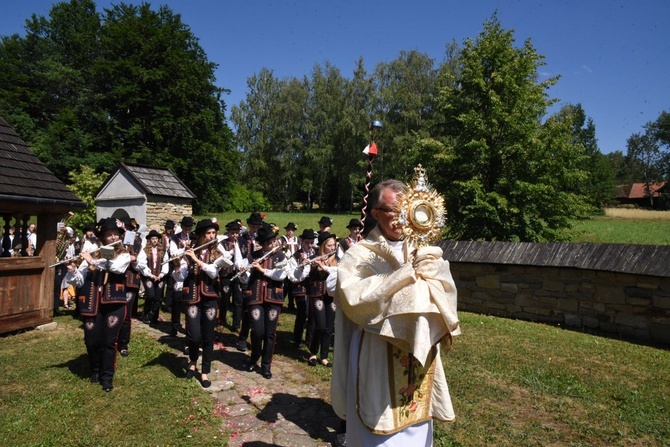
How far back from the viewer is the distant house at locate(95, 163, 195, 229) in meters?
18.9

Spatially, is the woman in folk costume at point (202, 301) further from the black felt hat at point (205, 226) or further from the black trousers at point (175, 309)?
the black trousers at point (175, 309)

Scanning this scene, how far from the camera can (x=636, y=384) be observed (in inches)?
248

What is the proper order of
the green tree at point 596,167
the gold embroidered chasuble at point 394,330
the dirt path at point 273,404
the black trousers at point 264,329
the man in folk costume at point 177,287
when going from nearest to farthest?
the gold embroidered chasuble at point 394,330, the dirt path at point 273,404, the black trousers at point 264,329, the man in folk costume at point 177,287, the green tree at point 596,167

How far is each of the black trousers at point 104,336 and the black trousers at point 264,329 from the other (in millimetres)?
1824

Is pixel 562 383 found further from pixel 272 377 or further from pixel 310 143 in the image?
pixel 310 143

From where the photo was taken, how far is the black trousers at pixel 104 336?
6125 millimetres

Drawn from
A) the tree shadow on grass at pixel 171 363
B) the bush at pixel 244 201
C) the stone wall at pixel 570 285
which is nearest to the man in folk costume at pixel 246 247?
the tree shadow on grass at pixel 171 363

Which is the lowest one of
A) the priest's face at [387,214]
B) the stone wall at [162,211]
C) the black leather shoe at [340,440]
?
the black leather shoe at [340,440]

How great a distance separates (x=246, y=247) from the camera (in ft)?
35.0

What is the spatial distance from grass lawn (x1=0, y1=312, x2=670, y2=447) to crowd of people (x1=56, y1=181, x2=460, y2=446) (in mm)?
556

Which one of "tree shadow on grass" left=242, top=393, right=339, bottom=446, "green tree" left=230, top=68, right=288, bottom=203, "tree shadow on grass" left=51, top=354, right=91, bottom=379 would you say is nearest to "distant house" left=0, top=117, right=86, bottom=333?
"tree shadow on grass" left=51, top=354, right=91, bottom=379

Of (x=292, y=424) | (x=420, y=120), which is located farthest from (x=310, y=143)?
(x=292, y=424)

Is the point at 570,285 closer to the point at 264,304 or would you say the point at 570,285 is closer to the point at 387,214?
the point at 264,304

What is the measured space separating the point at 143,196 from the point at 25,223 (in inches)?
383
